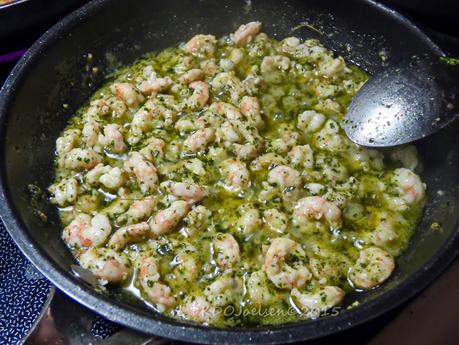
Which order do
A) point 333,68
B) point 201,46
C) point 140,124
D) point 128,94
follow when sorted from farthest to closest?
point 201,46
point 333,68
point 128,94
point 140,124

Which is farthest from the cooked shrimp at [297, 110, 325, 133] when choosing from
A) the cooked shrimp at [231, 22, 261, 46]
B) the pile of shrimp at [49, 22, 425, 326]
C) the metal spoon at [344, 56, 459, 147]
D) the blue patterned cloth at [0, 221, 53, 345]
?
the blue patterned cloth at [0, 221, 53, 345]

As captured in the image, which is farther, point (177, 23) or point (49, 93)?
point (177, 23)

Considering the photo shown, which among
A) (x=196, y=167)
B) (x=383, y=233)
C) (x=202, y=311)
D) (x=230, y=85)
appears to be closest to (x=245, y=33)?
(x=230, y=85)

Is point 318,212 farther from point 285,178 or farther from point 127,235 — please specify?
point 127,235

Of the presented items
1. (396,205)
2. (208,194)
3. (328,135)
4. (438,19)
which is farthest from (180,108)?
(438,19)

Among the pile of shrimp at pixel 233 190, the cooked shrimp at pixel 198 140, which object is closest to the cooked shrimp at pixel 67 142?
the pile of shrimp at pixel 233 190

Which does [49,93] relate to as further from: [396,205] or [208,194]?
[396,205]
